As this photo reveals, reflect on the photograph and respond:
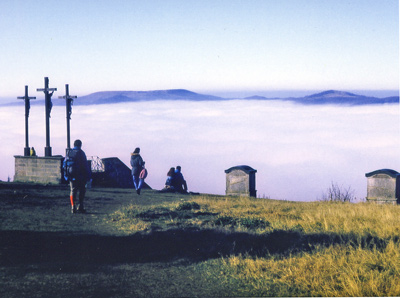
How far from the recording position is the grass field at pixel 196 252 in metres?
6.51

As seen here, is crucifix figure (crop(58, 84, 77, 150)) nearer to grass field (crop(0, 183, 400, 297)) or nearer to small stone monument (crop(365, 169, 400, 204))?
grass field (crop(0, 183, 400, 297))

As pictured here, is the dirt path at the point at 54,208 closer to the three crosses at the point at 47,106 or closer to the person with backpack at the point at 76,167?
the person with backpack at the point at 76,167

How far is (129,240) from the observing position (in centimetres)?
941

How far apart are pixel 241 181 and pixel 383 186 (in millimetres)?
5626

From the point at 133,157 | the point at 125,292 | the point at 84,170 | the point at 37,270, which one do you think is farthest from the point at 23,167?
the point at 125,292

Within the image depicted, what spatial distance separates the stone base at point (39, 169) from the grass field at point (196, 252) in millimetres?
7352

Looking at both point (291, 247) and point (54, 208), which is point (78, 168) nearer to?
point (54, 208)

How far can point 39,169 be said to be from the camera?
2119 cm

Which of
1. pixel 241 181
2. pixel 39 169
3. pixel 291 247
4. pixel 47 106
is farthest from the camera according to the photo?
pixel 47 106

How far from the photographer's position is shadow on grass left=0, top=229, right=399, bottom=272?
26.3 ft

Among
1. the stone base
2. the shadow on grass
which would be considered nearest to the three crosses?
the stone base

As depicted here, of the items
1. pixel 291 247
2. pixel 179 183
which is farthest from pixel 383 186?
pixel 291 247

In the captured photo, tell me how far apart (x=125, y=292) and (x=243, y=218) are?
5369 mm

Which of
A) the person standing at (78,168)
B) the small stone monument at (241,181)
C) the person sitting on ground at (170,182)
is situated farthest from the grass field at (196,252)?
the small stone monument at (241,181)
